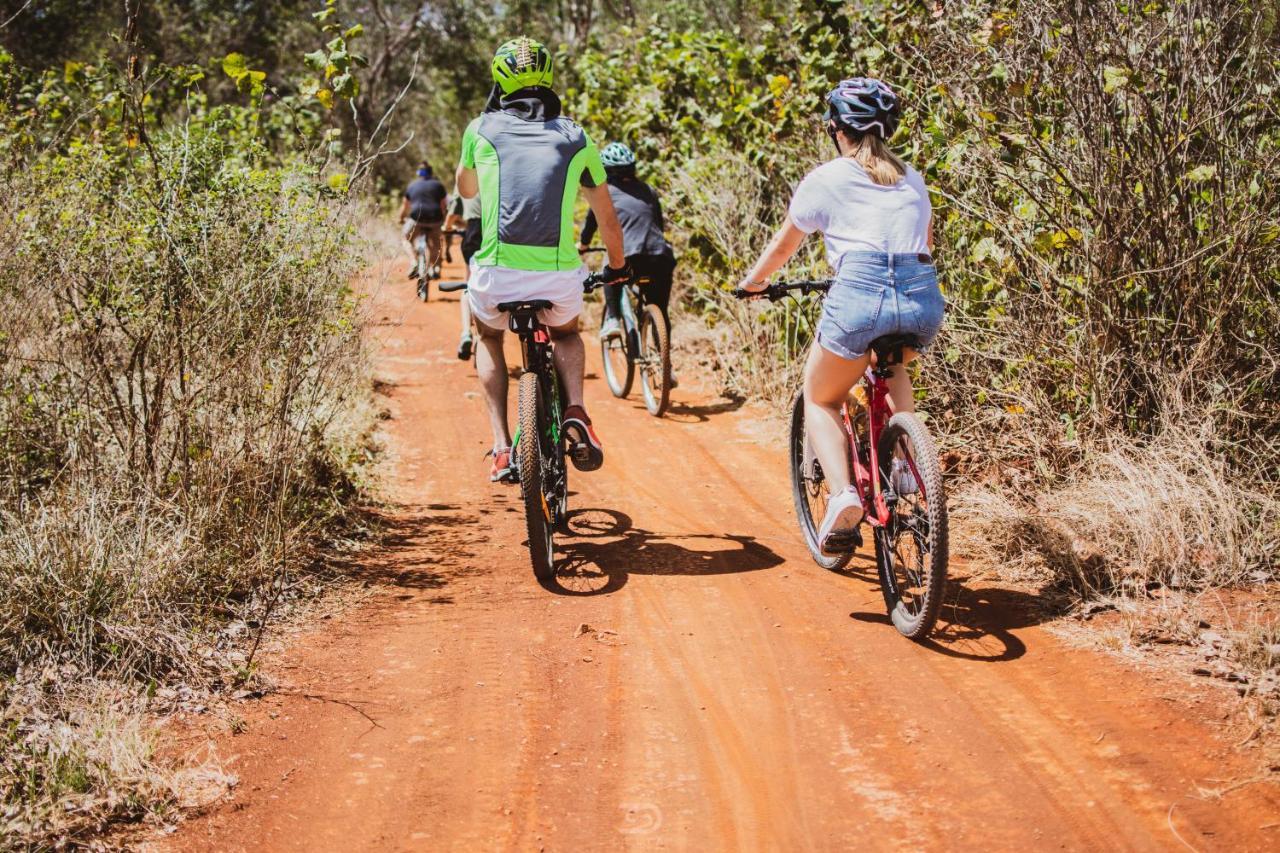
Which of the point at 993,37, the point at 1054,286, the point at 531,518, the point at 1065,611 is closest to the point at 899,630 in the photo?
the point at 1065,611

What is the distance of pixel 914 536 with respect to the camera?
4.32 metres

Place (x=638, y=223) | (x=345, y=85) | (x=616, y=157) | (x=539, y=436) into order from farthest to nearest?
1. (x=638, y=223)
2. (x=616, y=157)
3. (x=345, y=85)
4. (x=539, y=436)

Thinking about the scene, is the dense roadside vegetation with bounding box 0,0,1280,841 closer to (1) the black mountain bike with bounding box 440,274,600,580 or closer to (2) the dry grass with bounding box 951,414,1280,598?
(2) the dry grass with bounding box 951,414,1280,598

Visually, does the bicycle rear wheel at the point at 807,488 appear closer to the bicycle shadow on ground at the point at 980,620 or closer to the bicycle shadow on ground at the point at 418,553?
the bicycle shadow on ground at the point at 980,620

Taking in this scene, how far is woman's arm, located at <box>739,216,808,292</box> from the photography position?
14.7 feet

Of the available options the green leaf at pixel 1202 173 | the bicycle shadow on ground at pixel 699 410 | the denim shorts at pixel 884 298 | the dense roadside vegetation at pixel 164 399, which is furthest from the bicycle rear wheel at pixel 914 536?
the bicycle shadow on ground at pixel 699 410

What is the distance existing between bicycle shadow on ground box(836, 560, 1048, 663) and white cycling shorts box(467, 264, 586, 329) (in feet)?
6.32

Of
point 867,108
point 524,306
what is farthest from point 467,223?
point 867,108

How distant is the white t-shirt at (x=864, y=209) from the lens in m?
4.14

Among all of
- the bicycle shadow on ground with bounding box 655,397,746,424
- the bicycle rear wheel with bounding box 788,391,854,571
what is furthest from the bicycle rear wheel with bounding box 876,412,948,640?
the bicycle shadow on ground with bounding box 655,397,746,424

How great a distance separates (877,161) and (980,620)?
1.90 metres

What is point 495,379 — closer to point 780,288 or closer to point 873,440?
point 780,288

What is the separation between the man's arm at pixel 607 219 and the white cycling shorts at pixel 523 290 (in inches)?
10.5

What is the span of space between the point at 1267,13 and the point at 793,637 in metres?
3.57
